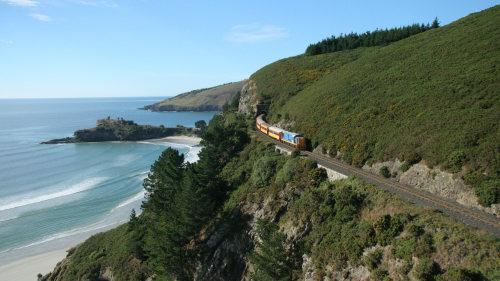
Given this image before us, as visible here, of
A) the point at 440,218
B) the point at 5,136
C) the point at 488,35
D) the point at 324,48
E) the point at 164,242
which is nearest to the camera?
the point at 440,218

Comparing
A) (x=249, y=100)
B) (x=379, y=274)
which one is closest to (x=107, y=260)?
(x=379, y=274)

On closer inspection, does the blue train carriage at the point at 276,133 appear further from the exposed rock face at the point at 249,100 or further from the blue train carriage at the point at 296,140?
the exposed rock face at the point at 249,100

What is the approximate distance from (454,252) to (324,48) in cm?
9601

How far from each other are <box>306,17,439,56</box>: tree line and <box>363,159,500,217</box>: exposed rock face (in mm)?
77385

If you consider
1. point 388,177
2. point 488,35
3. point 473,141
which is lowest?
point 388,177

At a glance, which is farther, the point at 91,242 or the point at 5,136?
the point at 5,136

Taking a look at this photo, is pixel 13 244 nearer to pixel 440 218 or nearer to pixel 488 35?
pixel 440 218

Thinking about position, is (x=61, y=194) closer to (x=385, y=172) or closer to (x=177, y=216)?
(x=177, y=216)

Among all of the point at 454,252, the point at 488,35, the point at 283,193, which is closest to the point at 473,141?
the point at 454,252

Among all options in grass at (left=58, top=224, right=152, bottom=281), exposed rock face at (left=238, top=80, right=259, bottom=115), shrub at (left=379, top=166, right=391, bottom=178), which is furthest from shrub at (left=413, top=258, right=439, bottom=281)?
exposed rock face at (left=238, top=80, right=259, bottom=115)

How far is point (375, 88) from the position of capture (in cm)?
4222

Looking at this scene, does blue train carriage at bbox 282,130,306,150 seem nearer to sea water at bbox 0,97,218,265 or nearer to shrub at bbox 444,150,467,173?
shrub at bbox 444,150,467,173

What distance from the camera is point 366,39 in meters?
92.6

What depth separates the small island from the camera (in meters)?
125
